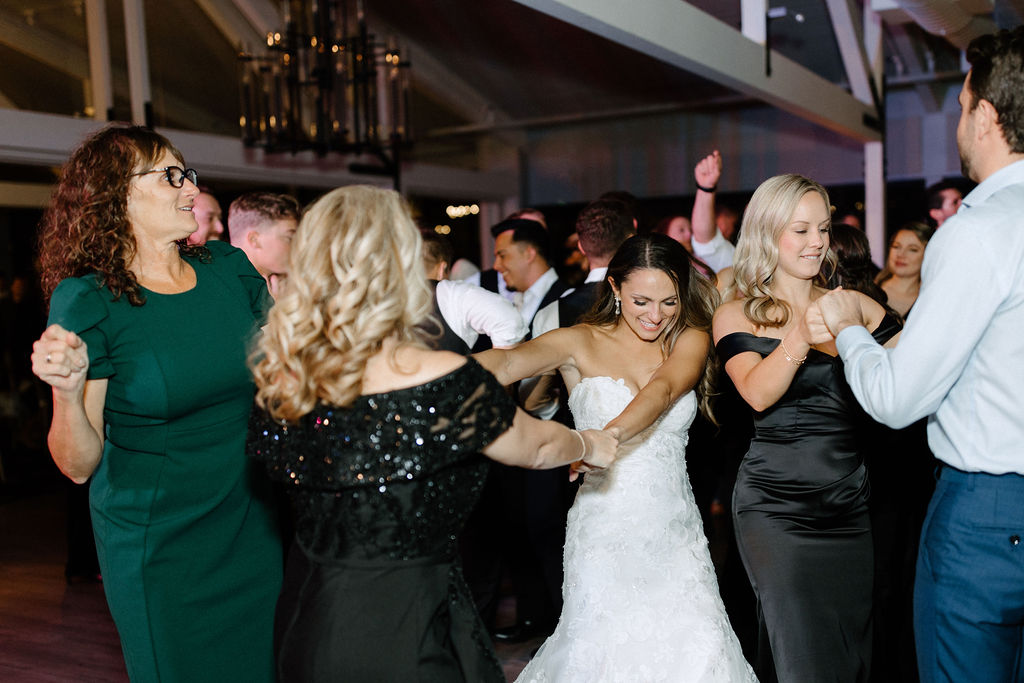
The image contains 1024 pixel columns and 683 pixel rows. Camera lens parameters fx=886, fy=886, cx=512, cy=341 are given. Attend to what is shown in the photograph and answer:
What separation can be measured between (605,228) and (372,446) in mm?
2221

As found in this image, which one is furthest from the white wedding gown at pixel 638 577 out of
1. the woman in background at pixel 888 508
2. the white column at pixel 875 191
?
the white column at pixel 875 191

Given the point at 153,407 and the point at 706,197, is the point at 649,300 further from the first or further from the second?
the point at 706,197

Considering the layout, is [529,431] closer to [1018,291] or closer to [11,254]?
[1018,291]

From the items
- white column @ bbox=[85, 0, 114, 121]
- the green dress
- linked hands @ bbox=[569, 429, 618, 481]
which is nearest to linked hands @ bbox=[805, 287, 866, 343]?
linked hands @ bbox=[569, 429, 618, 481]

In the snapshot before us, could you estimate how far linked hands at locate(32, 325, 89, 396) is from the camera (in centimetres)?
158

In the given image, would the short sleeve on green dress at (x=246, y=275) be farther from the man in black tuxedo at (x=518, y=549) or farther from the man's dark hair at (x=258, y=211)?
the man in black tuxedo at (x=518, y=549)

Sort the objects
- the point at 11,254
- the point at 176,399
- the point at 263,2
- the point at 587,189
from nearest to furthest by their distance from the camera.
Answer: the point at 176,399
the point at 11,254
the point at 263,2
the point at 587,189

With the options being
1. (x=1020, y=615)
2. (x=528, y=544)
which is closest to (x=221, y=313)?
(x=1020, y=615)

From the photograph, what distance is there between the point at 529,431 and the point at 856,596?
132cm

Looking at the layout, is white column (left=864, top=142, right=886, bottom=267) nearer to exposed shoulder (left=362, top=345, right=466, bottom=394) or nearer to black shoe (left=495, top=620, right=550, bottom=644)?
black shoe (left=495, top=620, right=550, bottom=644)

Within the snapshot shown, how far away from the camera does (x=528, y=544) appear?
3.54m

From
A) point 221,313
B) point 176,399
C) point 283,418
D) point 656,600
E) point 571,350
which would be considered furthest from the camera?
point 571,350

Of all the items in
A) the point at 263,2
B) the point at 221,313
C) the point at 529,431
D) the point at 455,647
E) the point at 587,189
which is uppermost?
the point at 263,2

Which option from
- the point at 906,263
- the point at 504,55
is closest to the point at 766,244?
the point at 906,263
